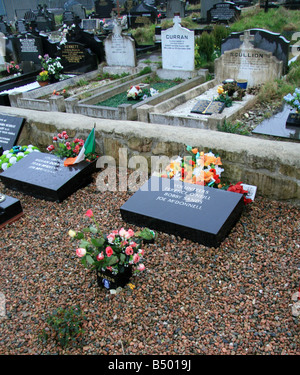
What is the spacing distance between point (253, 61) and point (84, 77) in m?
4.66

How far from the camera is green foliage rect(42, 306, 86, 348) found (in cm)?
250

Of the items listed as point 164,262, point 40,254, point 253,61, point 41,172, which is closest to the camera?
point 164,262

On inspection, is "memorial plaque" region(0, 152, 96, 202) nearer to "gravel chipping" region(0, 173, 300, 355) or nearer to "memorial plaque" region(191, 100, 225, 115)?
"gravel chipping" region(0, 173, 300, 355)

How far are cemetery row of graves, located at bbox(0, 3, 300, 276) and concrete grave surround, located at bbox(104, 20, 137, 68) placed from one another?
27 mm

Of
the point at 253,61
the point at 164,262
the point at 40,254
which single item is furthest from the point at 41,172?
the point at 253,61

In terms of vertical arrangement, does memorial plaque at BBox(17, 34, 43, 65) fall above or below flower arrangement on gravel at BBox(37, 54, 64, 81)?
above

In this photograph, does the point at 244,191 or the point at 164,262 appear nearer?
the point at 164,262

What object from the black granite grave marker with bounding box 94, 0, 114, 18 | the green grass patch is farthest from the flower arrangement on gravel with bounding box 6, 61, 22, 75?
the black granite grave marker with bounding box 94, 0, 114, 18

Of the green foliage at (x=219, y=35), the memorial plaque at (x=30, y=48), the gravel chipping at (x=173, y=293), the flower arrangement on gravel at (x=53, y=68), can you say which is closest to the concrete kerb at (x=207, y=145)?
the gravel chipping at (x=173, y=293)

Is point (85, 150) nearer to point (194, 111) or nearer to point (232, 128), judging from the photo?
point (232, 128)

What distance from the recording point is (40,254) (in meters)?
3.50

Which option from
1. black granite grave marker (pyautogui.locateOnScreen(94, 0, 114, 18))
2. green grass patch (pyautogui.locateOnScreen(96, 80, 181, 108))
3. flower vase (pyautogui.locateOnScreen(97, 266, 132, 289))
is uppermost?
black granite grave marker (pyautogui.locateOnScreen(94, 0, 114, 18))

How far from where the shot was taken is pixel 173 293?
9.48 ft
